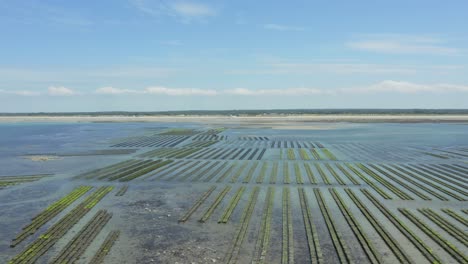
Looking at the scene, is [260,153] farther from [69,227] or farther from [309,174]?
[69,227]

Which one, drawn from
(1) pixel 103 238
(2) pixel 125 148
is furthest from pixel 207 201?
(2) pixel 125 148

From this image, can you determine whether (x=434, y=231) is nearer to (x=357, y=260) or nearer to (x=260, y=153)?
(x=357, y=260)

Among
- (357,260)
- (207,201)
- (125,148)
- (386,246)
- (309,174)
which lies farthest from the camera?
(125,148)

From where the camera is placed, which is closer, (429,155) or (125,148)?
(429,155)

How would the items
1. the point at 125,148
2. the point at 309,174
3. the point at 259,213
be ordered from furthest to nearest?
the point at 125,148 → the point at 309,174 → the point at 259,213

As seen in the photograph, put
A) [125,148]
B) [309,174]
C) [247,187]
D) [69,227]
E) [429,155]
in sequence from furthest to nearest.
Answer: [125,148]
[429,155]
[309,174]
[247,187]
[69,227]

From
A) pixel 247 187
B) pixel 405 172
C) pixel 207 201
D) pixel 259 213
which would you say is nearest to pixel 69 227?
pixel 207 201
